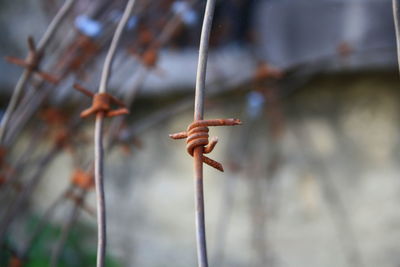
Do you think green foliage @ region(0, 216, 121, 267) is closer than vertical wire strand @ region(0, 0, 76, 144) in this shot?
No

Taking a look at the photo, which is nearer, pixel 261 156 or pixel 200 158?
pixel 200 158

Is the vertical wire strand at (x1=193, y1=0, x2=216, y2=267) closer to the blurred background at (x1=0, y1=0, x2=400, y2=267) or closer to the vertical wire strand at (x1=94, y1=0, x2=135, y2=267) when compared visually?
the vertical wire strand at (x1=94, y1=0, x2=135, y2=267)

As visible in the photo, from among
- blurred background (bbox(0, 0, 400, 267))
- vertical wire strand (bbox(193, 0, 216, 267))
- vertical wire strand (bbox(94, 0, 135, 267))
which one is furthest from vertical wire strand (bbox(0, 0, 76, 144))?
blurred background (bbox(0, 0, 400, 267))

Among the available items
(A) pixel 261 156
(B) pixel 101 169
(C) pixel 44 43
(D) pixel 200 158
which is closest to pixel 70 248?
(A) pixel 261 156

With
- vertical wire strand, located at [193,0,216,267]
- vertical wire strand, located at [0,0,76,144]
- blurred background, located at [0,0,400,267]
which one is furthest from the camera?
blurred background, located at [0,0,400,267]

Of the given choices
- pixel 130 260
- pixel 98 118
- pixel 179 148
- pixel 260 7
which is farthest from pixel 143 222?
pixel 98 118

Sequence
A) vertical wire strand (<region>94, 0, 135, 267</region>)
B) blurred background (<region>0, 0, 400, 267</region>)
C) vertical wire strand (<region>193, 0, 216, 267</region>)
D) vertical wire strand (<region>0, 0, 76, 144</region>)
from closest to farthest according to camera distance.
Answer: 1. vertical wire strand (<region>193, 0, 216, 267</region>)
2. vertical wire strand (<region>94, 0, 135, 267</region>)
3. vertical wire strand (<region>0, 0, 76, 144</region>)
4. blurred background (<region>0, 0, 400, 267</region>)

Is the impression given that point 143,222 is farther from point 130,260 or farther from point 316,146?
point 316,146

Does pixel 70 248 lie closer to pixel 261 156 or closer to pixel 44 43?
pixel 261 156
